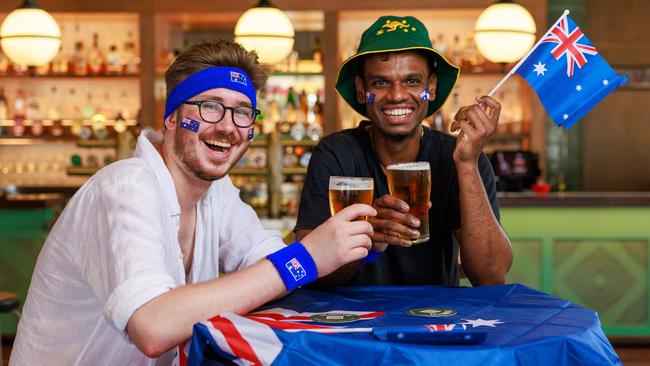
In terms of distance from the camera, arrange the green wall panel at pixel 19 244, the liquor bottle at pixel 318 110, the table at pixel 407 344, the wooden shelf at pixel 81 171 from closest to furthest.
Result: the table at pixel 407 344, the green wall panel at pixel 19 244, the wooden shelf at pixel 81 171, the liquor bottle at pixel 318 110

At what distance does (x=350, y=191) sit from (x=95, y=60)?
6500 mm

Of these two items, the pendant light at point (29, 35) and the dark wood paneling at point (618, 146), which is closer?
the pendant light at point (29, 35)

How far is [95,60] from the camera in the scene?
7863 millimetres

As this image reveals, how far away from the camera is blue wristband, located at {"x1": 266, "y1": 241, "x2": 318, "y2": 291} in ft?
5.39

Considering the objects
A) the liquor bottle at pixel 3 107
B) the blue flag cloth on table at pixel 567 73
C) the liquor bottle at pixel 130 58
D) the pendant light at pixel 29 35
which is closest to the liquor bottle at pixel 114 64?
the liquor bottle at pixel 130 58

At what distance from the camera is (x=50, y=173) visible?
8047mm

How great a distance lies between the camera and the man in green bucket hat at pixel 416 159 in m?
2.26

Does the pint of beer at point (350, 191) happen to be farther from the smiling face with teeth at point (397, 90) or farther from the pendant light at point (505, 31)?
the pendant light at point (505, 31)

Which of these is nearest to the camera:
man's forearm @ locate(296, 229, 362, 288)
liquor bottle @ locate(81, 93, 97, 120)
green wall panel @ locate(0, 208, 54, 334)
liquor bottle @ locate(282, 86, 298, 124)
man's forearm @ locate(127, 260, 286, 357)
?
man's forearm @ locate(127, 260, 286, 357)

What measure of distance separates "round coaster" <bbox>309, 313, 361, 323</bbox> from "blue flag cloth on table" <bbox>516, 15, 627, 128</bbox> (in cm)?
104

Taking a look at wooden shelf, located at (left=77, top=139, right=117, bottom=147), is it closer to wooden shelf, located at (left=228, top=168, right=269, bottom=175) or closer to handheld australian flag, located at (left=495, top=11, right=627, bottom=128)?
wooden shelf, located at (left=228, top=168, right=269, bottom=175)

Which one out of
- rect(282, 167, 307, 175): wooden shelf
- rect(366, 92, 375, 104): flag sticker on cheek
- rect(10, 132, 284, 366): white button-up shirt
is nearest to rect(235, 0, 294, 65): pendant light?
rect(282, 167, 307, 175): wooden shelf

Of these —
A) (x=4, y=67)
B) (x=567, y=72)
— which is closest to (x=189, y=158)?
(x=567, y=72)

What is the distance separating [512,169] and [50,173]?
429cm
